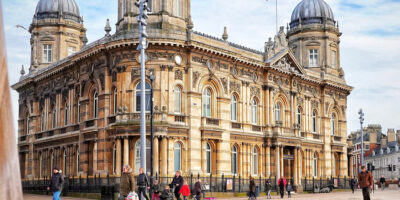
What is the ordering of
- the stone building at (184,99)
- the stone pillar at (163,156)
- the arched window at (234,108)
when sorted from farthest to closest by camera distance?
the arched window at (234,108), the stone building at (184,99), the stone pillar at (163,156)

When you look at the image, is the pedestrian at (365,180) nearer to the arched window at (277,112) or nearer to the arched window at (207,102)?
the arched window at (207,102)

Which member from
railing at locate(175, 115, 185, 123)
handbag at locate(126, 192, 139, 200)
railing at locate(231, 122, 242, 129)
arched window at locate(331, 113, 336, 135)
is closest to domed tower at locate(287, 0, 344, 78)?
arched window at locate(331, 113, 336, 135)

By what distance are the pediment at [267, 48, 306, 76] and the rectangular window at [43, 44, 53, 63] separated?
2173 cm

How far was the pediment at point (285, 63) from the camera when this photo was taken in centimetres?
4378

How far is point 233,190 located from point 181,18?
12644 millimetres

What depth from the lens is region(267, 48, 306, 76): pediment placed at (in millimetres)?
43781

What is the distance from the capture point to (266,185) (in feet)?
137

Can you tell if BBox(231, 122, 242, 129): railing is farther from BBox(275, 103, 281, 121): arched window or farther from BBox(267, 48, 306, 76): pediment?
BBox(267, 48, 306, 76): pediment

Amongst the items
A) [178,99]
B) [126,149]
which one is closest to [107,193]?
[126,149]

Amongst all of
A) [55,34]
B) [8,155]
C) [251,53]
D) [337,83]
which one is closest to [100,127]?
[251,53]

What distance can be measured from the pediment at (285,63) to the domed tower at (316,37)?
7.19 metres

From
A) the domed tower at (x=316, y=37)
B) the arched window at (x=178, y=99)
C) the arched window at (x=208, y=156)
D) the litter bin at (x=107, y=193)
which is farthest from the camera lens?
the domed tower at (x=316, y=37)

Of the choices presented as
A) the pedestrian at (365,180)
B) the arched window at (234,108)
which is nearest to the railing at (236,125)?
the arched window at (234,108)

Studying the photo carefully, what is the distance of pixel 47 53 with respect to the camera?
2032 inches
